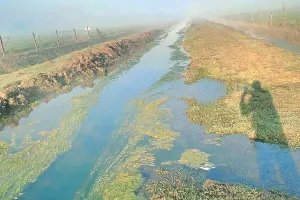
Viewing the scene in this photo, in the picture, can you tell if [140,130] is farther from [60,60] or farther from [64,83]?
[60,60]

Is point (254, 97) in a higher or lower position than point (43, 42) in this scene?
lower

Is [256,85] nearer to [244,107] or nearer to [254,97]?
[254,97]

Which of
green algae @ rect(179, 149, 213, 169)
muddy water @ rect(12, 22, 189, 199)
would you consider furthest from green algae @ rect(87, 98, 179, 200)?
green algae @ rect(179, 149, 213, 169)

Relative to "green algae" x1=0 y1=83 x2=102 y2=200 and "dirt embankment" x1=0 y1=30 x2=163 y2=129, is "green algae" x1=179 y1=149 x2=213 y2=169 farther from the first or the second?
"dirt embankment" x1=0 y1=30 x2=163 y2=129

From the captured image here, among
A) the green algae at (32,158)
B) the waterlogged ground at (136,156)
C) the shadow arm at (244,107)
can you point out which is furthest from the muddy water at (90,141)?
the shadow arm at (244,107)

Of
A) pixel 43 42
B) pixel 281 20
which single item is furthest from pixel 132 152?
pixel 281 20

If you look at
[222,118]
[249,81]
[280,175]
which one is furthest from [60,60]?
[280,175]

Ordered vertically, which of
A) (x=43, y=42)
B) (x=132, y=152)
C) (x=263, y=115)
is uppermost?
(x=43, y=42)

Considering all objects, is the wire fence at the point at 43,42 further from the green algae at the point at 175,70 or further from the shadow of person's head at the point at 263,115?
the shadow of person's head at the point at 263,115
